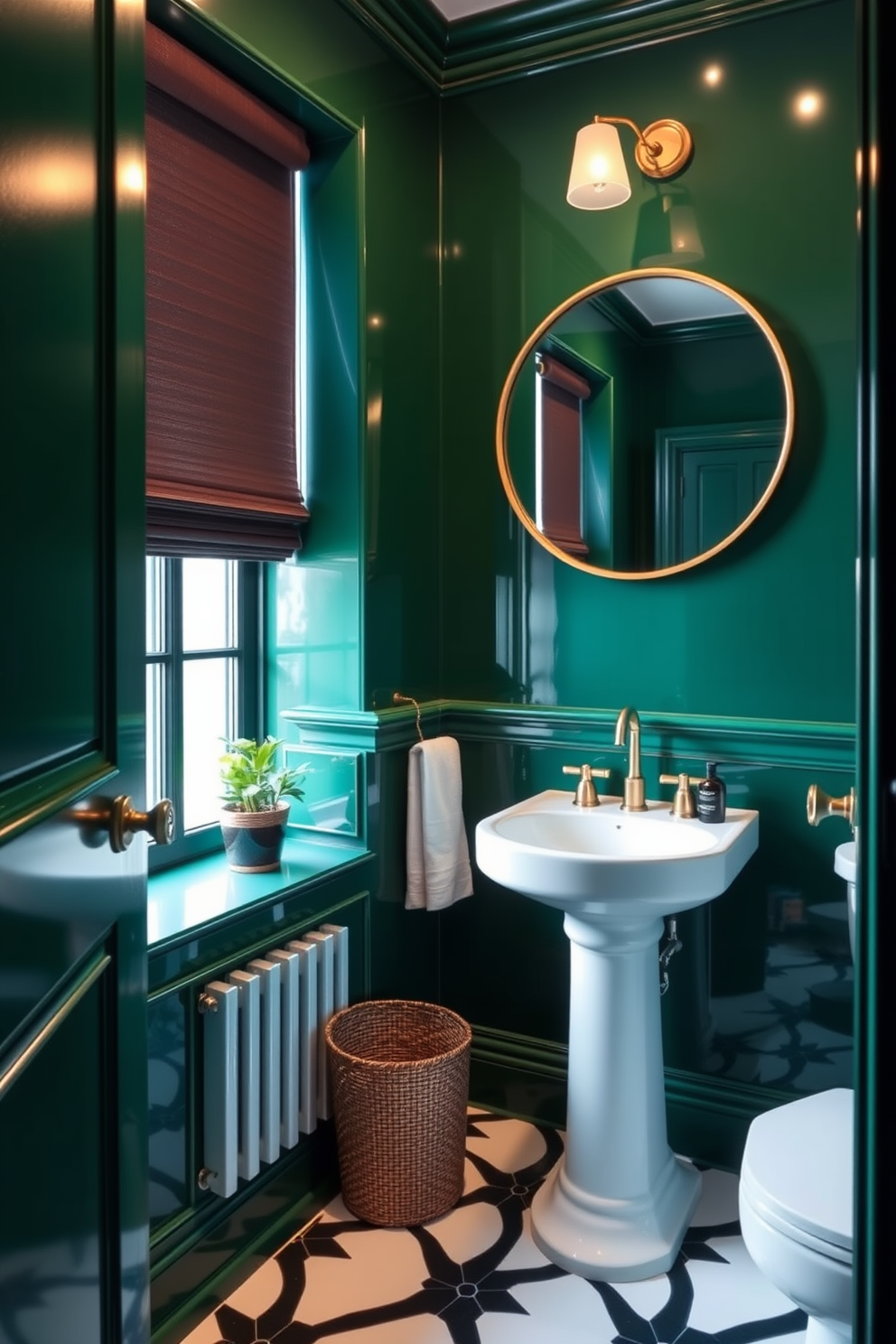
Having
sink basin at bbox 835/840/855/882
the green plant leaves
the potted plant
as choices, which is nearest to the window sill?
the potted plant

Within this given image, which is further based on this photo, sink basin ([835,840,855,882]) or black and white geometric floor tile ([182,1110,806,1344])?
sink basin ([835,840,855,882])

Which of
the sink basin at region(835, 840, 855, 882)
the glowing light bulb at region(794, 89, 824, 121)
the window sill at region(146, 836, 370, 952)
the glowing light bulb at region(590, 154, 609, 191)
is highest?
the glowing light bulb at region(794, 89, 824, 121)

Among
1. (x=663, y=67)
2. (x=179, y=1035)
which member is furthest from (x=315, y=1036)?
(x=663, y=67)

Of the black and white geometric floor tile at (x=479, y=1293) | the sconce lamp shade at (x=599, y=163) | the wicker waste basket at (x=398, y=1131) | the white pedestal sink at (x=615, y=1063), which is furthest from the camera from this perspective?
the sconce lamp shade at (x=599, y=163)

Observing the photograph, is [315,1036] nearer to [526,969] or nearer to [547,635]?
[526,969]

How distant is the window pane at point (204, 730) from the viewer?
2.21 m

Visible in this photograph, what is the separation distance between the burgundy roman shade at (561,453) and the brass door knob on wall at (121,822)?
1.51 m

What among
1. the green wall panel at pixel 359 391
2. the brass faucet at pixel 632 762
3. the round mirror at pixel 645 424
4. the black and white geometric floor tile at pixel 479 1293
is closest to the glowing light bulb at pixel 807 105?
the round mirror at pixel 645 424

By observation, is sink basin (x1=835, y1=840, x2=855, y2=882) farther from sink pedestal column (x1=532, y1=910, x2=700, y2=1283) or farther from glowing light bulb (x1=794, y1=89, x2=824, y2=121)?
glowing light bulb (x1=794, y1=89, x2=824, y2=121)

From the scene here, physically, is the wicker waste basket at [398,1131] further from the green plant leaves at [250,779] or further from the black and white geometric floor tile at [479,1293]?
the green plant leaves at [250,779]

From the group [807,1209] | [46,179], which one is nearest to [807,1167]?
[807,1209]

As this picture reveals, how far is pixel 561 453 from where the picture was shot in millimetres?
2398

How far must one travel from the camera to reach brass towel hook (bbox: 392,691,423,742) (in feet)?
7.82

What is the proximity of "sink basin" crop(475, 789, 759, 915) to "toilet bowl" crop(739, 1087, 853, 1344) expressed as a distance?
0.40m
